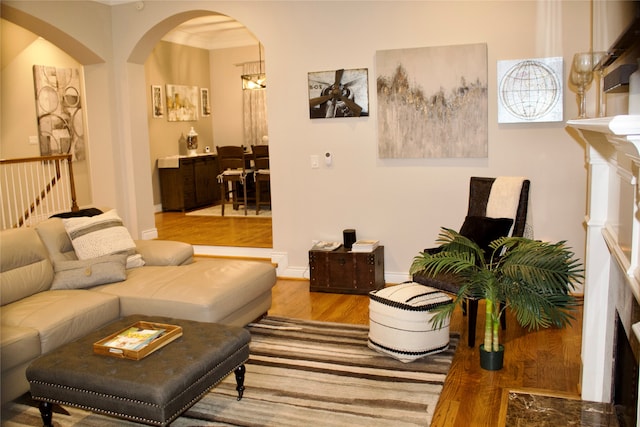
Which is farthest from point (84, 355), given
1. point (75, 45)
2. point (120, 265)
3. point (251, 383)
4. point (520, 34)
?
point (75, 45)

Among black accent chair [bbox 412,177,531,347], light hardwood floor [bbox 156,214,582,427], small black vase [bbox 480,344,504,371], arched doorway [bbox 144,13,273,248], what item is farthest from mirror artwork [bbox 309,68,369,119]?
arched doorway [bbox 144,13,273,248]

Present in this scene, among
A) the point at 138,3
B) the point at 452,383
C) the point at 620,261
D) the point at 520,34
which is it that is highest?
the point at 138,3

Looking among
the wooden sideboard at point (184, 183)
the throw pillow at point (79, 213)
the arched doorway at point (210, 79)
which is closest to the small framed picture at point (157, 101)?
the arched doorway at point (210, 79)

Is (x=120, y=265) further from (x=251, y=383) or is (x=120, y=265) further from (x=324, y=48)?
(x=324, y=48)

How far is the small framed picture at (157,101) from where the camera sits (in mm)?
9508

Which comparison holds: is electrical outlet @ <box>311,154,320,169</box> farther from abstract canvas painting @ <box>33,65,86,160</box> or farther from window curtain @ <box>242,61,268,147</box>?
window curtain @ <box>242,61,268,147</box>

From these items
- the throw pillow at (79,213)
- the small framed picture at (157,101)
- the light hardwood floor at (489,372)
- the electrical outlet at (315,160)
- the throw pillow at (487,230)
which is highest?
the small framed picture at (157,101)

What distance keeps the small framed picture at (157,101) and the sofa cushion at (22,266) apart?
596 centimetres

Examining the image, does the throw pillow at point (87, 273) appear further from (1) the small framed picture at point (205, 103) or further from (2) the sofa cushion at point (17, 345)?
(1) the small framed picture at point (205, 103)

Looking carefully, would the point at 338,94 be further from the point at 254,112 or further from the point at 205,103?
the point at 205,103

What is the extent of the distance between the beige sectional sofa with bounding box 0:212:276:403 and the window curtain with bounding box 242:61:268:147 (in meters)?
6.57

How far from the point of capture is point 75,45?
19.9 feet

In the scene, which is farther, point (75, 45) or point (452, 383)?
point (75, 45)

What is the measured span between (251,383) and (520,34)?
336 centimetres
